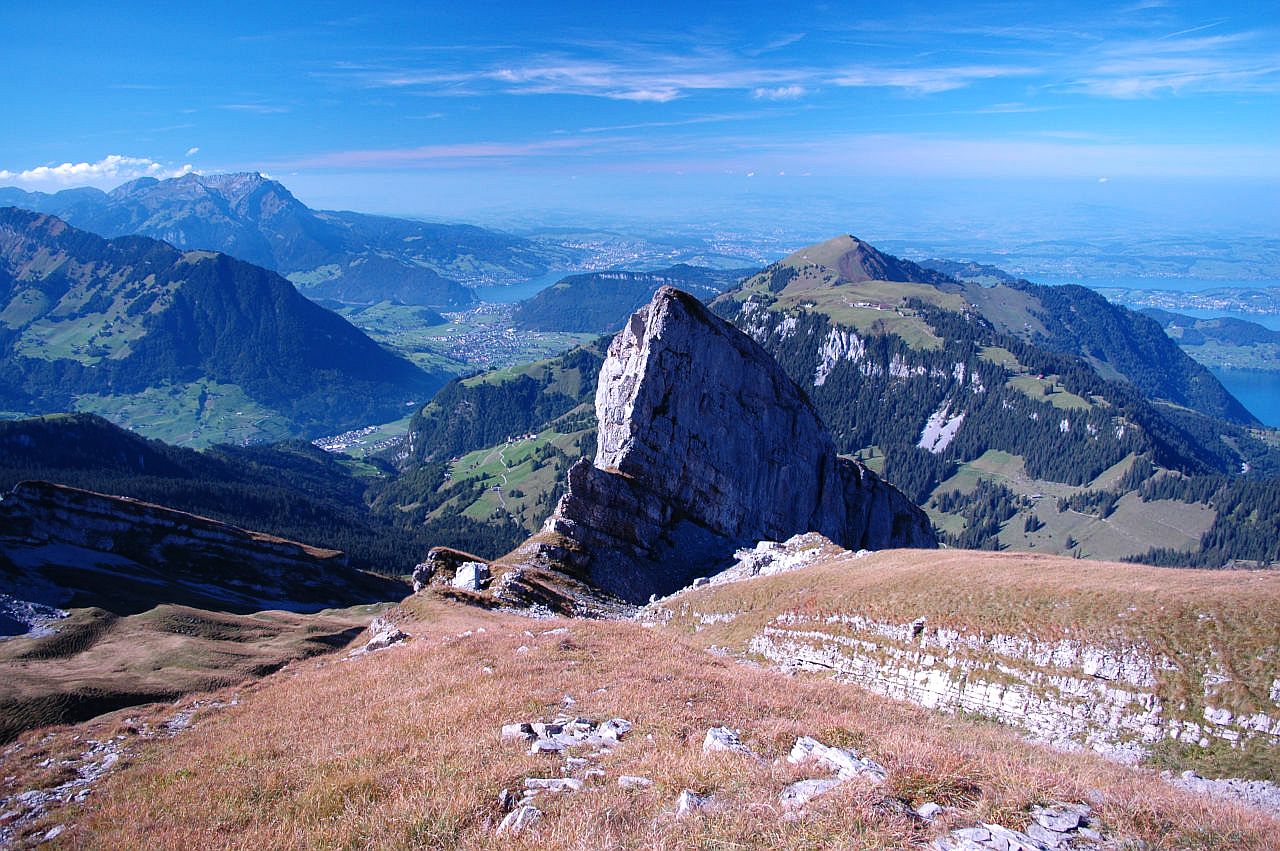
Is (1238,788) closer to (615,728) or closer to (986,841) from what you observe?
(986,841)

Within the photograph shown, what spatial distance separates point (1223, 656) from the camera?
24016 millimetres

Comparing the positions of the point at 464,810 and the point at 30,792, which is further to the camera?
the point at 30,792

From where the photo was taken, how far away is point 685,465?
248 feet

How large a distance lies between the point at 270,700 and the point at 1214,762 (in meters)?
34.4

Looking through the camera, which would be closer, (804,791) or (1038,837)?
(1038,837)

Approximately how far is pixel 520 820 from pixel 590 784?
1.90 meters

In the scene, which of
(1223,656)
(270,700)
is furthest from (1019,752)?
(270,700)

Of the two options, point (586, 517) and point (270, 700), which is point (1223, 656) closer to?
point (270, 700)

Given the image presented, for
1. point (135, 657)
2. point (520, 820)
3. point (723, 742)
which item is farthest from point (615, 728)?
point (135, 657)

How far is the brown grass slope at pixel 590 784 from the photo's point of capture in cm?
989

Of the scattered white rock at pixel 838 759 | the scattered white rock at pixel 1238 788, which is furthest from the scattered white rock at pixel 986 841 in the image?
the scattered white rock at pixel 1238 788

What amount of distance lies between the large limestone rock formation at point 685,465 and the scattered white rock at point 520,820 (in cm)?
4668

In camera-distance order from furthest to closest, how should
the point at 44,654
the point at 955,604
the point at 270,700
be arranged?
the point at 44,654 → the point at 955,604 → the point at 270,700

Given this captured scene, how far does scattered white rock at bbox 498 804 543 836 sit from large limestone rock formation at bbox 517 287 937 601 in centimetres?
4668
